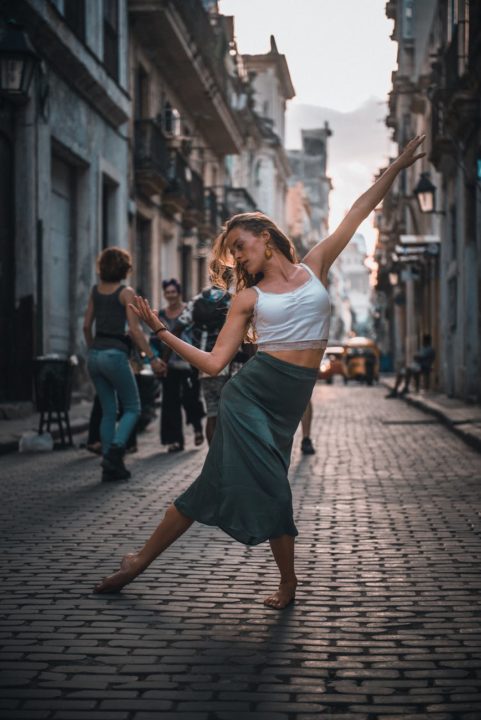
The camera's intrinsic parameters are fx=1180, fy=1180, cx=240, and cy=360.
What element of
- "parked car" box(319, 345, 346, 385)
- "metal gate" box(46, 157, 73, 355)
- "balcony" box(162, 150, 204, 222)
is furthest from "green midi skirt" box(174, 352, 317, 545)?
"parked car" box(319, 345, 346, 385)

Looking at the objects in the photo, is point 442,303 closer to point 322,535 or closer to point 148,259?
point 148,259

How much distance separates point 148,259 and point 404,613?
22.8 m

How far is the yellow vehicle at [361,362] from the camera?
4453 cm

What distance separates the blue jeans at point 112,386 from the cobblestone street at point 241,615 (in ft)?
3.10

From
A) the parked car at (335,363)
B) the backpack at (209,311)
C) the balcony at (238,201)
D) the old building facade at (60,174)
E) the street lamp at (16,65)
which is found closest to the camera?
the backpack at (209,311)

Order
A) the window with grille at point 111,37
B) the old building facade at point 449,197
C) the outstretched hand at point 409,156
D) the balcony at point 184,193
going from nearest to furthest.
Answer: the outstretched hand at point 409,156 → the old building facade at point 449,197 → the window with grille at point 111,37 → the balcony at point 184,193

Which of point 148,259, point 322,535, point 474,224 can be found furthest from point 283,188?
A: point 322,535

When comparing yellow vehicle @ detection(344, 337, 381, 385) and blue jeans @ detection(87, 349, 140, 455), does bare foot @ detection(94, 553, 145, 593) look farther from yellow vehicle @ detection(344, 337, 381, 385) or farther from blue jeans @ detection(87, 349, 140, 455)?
yellow vehicle @ detection(344, 337, 381, 385)

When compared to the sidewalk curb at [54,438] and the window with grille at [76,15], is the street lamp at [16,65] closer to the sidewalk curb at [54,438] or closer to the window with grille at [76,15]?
the sidewalk curb at [54,438]

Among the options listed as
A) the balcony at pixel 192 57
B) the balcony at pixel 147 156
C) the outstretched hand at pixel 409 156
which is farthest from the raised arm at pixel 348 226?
the balcony at pixel 192 57

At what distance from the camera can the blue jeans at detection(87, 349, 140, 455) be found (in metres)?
9.24

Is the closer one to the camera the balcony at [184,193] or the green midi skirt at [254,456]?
the green midi skirt at [254,456]

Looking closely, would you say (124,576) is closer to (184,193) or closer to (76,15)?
(76,15)

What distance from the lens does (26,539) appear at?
20.6 feet
